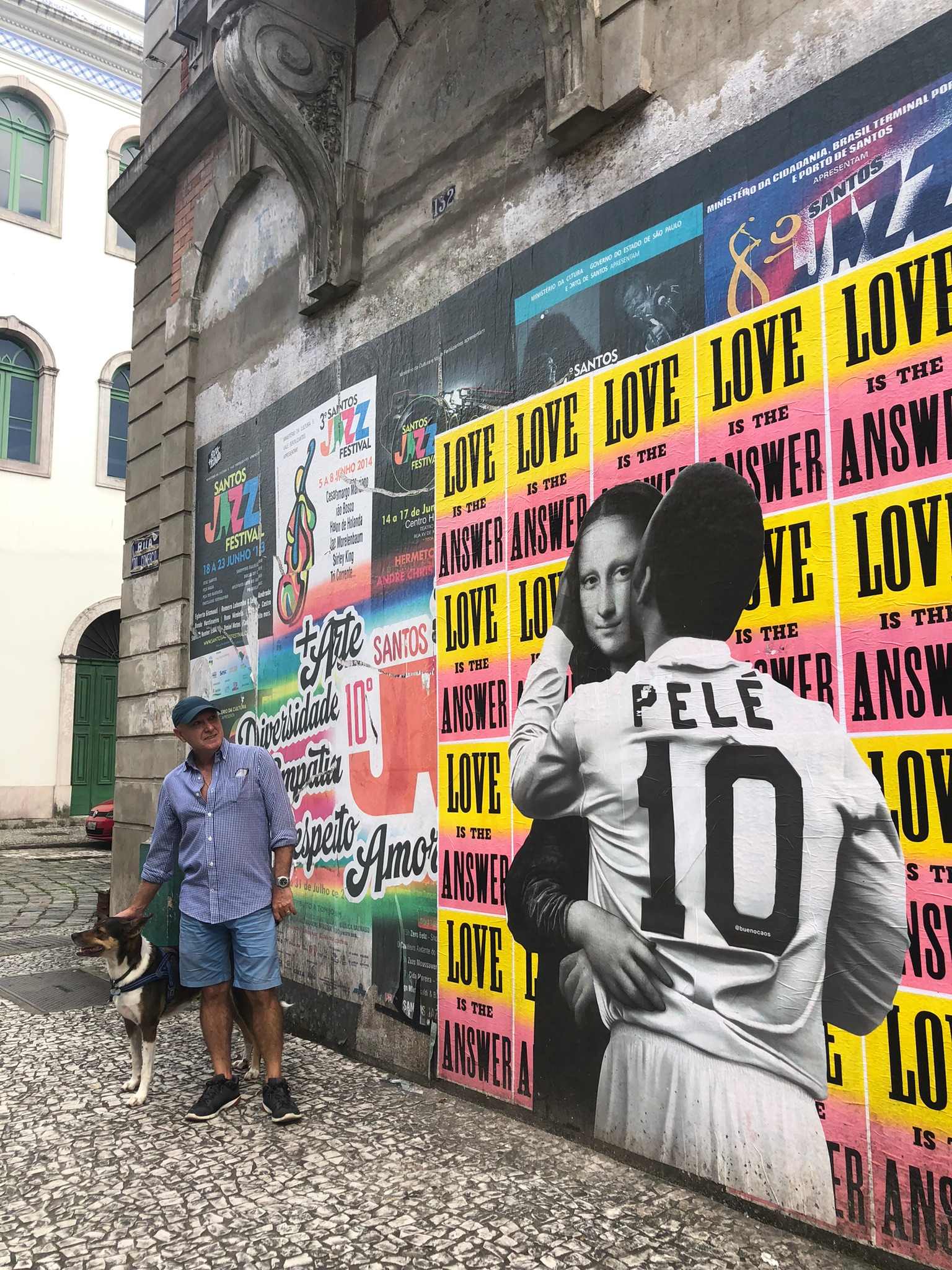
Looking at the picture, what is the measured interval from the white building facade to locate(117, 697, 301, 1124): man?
15001 millimetres

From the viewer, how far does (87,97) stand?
1994 cm

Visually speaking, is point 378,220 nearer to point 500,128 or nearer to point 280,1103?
point 500,128

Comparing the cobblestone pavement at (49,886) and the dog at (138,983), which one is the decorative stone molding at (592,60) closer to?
the dog at (138,983)

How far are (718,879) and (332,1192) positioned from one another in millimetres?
1760

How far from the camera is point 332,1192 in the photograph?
11.6ft

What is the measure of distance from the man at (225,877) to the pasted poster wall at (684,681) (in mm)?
673

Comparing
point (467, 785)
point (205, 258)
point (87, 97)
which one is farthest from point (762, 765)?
point (87, 97)

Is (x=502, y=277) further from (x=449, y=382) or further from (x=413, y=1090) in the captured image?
(x=413, y=1090)

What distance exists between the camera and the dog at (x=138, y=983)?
4.57 metres

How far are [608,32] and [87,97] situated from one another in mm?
19593

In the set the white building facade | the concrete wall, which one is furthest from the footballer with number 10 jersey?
the white building facade

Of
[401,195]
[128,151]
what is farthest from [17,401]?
[401,195]

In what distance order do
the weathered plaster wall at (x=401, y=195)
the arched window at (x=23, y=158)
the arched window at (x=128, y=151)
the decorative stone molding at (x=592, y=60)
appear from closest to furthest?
the weathered plaster wall at (x=401, y=195) < the decorative stone molding at (x=592, y=60) < the arched window at (x=23, y=158) < the arched window at (x=128, y=151)

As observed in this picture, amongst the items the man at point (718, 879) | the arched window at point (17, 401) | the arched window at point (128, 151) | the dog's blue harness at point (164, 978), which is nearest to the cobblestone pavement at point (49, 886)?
the dog's blue harness at point (164, 978)
